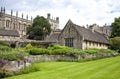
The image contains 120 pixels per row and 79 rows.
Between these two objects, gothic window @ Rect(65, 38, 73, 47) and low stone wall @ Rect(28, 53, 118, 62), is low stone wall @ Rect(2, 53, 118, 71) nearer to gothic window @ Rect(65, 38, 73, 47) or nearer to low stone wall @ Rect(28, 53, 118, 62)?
low stone wall @ Rect(28, 53, 118, 62)

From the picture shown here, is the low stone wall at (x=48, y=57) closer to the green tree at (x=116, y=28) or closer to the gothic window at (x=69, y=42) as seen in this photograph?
the gothic window at (x=69, y=42)

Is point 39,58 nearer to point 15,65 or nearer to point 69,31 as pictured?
point 15,65

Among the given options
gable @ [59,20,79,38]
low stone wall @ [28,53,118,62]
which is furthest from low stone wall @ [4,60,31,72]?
gable @ [59,20,79,38]

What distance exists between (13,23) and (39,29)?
2093cm

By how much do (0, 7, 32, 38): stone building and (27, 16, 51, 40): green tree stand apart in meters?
6.56

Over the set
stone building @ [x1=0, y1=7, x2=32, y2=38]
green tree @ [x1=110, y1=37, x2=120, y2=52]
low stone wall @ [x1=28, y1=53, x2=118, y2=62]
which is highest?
stone building @ [x1=0, y1=7, x2=32, y2=38]

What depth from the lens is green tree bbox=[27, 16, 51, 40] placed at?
311 feet

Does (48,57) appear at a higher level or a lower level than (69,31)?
lower

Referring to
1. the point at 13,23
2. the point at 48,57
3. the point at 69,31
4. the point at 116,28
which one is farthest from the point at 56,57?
the point at 13,23

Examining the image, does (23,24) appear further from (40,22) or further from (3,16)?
(40,22)

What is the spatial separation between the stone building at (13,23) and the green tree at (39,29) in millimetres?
6557

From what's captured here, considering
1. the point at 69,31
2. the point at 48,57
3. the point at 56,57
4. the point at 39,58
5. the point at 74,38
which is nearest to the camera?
the point at 39,58

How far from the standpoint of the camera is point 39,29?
9494 cm

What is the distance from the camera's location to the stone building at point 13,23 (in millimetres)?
105281
